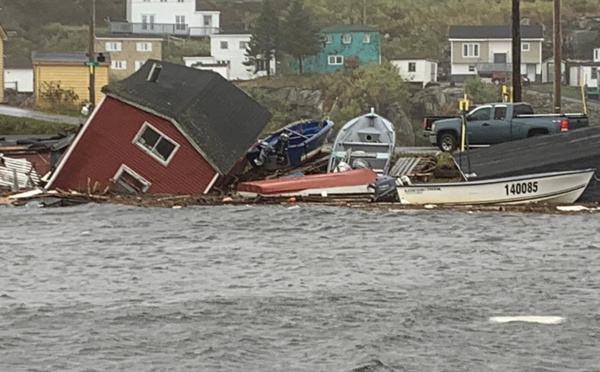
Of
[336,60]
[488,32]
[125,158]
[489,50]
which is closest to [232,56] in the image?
[336,60]

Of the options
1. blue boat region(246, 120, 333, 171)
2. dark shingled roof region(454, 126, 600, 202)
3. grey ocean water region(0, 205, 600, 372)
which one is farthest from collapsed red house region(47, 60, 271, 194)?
dark shingled roof region(454, 126, 600, 202)

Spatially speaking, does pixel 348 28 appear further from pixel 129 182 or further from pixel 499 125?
pixel 129 182

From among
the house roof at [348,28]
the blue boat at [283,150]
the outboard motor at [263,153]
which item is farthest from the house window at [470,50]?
the outboard motor at [263,153]

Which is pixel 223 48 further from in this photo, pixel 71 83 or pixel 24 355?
pixel 24 355

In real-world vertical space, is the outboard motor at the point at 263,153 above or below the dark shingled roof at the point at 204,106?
below

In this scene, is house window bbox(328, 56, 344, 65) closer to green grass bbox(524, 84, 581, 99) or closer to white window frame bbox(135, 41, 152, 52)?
white window frame bbox(135, 41, 152, 52)

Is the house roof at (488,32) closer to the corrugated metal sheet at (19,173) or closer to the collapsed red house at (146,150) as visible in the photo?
the corrugated metal sheet at (19,173)

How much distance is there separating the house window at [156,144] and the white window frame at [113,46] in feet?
268

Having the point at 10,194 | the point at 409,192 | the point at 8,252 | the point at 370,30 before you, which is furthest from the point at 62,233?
the point at 370,30

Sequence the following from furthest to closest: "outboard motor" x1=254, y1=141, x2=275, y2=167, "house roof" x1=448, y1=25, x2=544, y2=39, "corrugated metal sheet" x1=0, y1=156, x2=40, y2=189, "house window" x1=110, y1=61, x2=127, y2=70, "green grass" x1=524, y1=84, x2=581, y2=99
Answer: "house window" x1=110, y1=61, x2=127, y2=70 < "house roof" x1=448, y1=25, x2=544, y2=39 < "green grass" x1=524, y1=84, x2=581, y2=99 < "outboard motor" x1=254, y1=141, x2=275, y2=167 < "corrugated metal sheet" x1=0, y1=156, x2=40, y2=189

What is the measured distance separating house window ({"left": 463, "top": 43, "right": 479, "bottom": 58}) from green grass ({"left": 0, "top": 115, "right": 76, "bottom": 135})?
6021 cm

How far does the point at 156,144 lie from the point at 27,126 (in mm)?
22935

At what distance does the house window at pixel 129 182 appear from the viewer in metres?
43.2

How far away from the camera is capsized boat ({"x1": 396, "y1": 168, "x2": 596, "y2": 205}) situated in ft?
131
